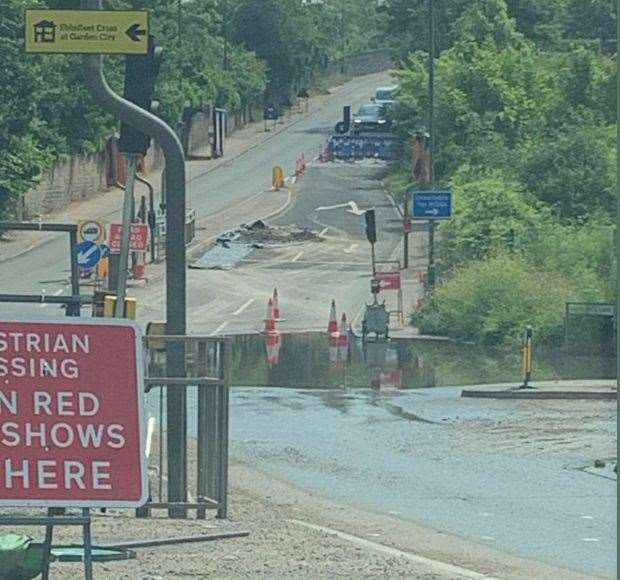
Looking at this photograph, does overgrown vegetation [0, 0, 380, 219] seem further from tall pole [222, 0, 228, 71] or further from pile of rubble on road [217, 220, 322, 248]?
pile of rubble on road [217, 220, 322, 248]

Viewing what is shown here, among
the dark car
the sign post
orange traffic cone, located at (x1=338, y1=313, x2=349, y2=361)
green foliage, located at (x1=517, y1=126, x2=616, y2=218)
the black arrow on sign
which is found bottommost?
orange traffic cone, located at (x1=338, y1=313, x2=349, y2=361)

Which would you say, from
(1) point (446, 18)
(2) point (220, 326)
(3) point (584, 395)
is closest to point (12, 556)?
(3) point (584, 395)

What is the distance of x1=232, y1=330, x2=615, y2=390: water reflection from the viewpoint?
29531 mm

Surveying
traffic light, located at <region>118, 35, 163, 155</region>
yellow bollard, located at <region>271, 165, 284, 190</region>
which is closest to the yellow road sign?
traffic light, located at <region>118, 35, 163, 155</region>

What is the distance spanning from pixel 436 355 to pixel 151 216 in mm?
14429

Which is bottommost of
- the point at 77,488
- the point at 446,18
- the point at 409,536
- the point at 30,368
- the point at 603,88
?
the point at 409,536

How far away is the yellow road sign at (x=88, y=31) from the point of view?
38.3ft

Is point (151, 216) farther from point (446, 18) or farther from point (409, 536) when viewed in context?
point (446, 18)

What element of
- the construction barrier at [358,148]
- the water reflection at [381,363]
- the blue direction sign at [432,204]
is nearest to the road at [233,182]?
the construction barrier at [358,148]

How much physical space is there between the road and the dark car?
2431mm

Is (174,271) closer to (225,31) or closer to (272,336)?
(272,336)

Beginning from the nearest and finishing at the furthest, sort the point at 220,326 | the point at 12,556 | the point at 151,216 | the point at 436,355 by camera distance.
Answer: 1. the point at 12,556
2. the point at 436,355
3. the point at 220,326
4. the point at 151,216

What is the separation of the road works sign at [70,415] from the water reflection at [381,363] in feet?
63.7

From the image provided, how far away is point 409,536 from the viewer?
1355 centimetres
